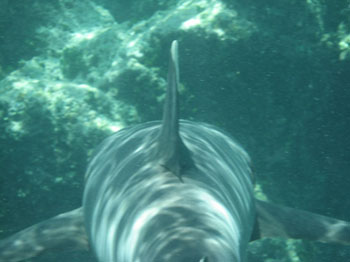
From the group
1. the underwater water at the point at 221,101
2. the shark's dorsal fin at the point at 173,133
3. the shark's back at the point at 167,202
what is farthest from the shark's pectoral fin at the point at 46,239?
the underwater water at the point at 221,101

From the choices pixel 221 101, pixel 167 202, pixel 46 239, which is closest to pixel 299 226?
pixel 167 202

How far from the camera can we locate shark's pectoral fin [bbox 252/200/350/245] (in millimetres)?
3400

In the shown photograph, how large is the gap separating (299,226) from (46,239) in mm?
2529

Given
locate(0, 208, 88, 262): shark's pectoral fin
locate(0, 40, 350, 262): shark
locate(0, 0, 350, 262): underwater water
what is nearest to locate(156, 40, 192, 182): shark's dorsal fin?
locate(0, 40, 350, 262): shark

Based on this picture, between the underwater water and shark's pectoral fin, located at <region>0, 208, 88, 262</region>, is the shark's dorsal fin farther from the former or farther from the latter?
the underwater water

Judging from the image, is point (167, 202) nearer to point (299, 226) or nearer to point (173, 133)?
point (173, 133)

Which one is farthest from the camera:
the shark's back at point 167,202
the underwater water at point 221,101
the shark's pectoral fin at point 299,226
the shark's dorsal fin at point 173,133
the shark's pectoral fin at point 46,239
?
the underwater water at point 221,101

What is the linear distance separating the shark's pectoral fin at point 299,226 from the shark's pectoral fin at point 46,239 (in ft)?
5.76

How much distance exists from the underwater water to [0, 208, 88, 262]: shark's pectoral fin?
1.73 m

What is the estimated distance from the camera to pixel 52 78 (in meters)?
6.23

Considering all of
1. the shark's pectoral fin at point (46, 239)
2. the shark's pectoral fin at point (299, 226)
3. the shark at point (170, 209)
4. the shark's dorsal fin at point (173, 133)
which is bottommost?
the shark's pectoral fin at point (299, 226)

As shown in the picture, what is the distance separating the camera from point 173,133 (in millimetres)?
2367

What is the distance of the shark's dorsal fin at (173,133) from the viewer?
234 cm

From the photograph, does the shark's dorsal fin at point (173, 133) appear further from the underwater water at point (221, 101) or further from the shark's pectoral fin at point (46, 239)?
the underwater water at point (221, 101)
